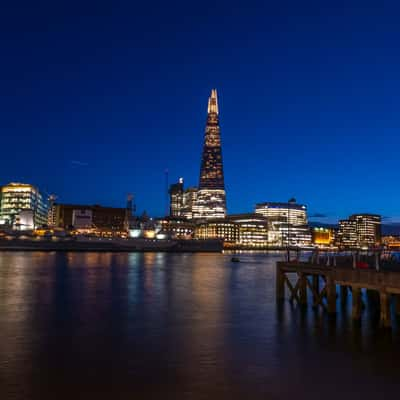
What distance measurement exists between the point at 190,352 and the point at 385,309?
10509 millimetres

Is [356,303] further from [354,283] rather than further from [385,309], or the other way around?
[385,309]

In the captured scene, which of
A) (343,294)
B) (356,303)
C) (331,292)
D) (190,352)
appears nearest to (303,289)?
(343,294)

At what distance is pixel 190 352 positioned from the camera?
20.2 metres

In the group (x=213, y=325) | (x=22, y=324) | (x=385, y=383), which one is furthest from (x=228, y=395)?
(x=22, y=324)

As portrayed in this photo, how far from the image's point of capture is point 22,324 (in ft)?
88.9

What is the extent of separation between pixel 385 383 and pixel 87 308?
77.5 feet

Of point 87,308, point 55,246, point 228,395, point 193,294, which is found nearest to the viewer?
point 228,395

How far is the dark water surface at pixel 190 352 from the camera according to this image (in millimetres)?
15039

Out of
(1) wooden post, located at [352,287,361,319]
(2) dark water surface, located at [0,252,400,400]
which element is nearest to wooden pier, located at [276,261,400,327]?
(1) wooden post, located at [352,287,361,319]

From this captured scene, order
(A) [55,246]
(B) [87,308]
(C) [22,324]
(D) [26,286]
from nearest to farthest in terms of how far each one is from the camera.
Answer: (C) [22,324] → (B) [87,308] → (D) [26,286] → (A) [55,246]

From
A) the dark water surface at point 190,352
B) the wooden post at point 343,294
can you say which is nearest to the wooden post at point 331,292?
the dark water surface at point 190,352

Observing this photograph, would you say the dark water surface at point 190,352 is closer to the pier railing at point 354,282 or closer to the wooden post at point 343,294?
the pier railing at point 354,282

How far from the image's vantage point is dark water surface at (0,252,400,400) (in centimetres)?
1504

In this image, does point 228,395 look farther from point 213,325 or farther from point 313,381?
point 213,325
